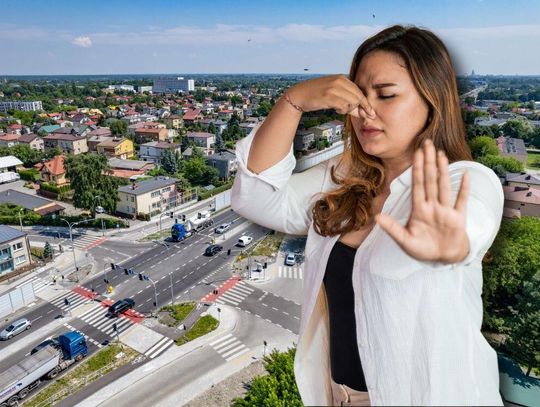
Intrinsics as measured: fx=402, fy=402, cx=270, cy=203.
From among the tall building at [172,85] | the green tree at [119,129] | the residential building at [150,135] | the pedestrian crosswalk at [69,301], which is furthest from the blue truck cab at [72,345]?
the tall building at [172,85]

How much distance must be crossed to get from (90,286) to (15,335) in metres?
1.67

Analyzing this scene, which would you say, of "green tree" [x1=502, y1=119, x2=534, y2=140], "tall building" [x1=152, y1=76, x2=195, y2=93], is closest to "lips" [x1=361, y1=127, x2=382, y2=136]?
"green tree" [x1=502, y1=119, x2=534, y2=140]

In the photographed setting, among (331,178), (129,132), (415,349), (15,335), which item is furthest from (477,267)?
(129,132)

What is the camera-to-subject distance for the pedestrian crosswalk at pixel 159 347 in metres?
6.14

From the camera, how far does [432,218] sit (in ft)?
1.45

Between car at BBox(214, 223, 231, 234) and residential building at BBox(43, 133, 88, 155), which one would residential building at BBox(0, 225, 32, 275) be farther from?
residential building at BBox(43, 133, 88, 155)

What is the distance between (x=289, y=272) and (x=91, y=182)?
20.6 feet

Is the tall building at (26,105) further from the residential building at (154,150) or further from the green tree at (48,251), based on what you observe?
the green tree at (48,251)

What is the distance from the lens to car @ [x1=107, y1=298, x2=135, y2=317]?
282 inches

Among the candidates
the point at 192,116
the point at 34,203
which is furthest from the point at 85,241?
the point at 192,116

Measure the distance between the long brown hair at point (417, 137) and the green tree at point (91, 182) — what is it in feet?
37.4

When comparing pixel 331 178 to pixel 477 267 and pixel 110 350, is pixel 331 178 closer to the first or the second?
pixel 477 267

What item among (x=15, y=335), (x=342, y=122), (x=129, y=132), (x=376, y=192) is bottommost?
(x=15, y=335)

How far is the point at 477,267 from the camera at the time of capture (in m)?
0.57
